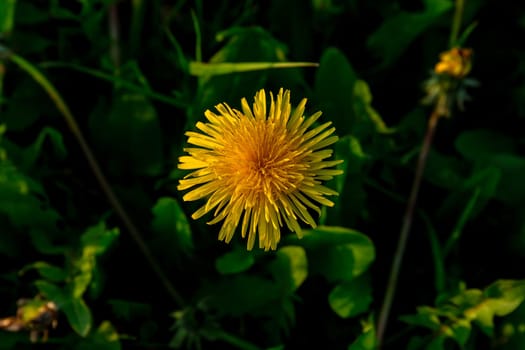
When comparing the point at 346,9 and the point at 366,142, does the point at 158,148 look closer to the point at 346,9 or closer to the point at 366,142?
the point at 366,142

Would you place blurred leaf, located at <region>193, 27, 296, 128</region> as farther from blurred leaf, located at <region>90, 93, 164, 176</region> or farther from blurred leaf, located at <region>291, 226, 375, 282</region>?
blurred leaf, located at <region>291, 226, 375, 282</region>

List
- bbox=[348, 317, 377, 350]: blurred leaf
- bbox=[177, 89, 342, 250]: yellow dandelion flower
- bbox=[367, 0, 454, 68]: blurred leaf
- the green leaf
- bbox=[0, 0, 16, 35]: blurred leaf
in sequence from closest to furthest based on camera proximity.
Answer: bbox=[177, 89, 342, 250]: yellow dandelion flower < bbox=[348, 317, 377, 350]: blurred leaf < the green leaf < bbox=[0, 0, 16, 35]: blurred leaf < bbox=[367, 0, 454, 68]: blurred leaf

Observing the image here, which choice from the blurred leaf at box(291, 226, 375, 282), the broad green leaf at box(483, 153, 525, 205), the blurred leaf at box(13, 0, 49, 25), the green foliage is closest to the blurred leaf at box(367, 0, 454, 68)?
the green foliage

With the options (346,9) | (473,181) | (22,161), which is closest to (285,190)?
(473,181)

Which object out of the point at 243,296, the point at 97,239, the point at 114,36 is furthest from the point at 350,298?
the point at 114,36

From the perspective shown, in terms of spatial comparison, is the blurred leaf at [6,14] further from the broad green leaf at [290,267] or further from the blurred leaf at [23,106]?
the broad green leaf at [290,267]

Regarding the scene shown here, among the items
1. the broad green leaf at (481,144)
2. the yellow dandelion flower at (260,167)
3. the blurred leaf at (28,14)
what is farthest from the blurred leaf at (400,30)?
the blurred leaf at (28,14)
